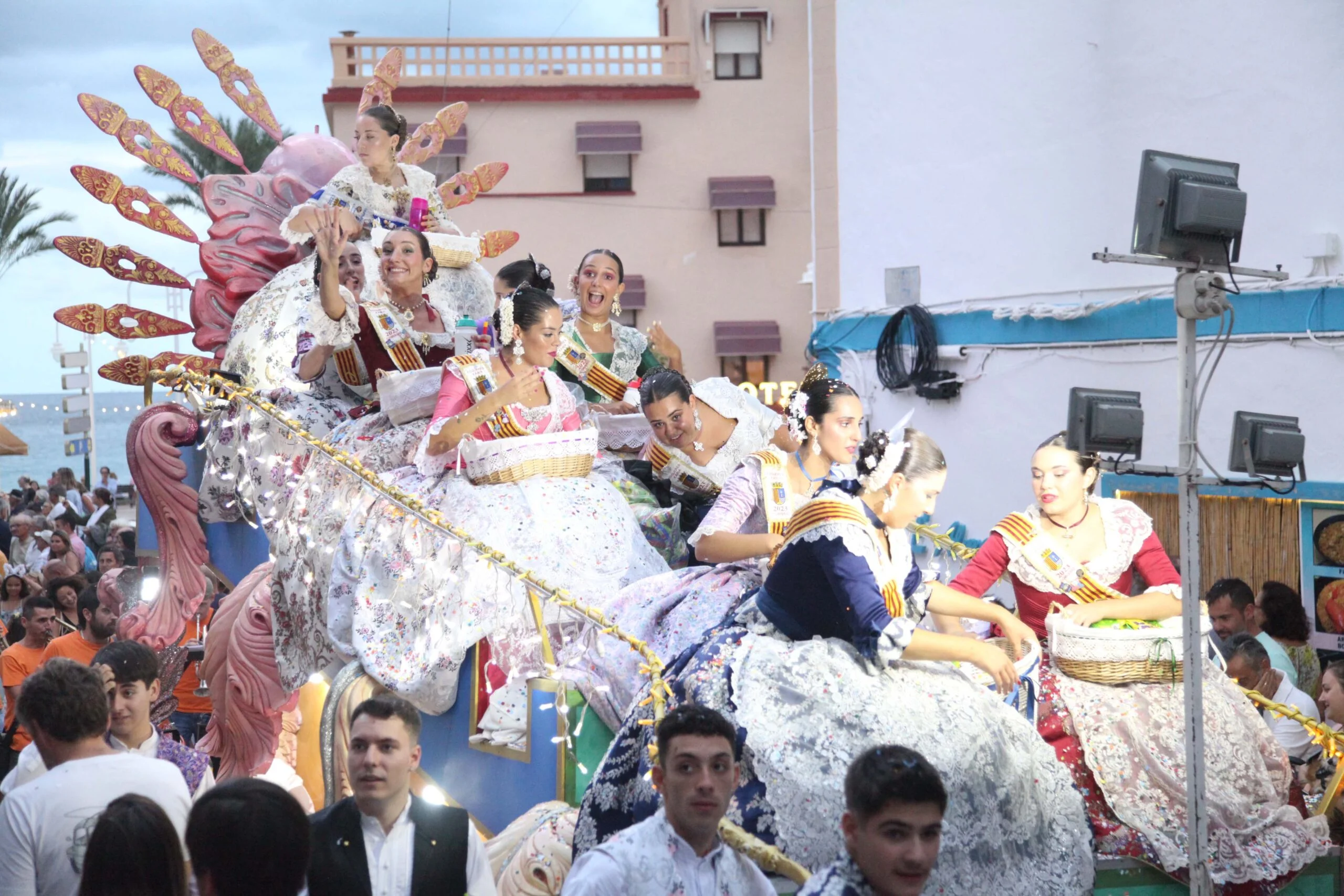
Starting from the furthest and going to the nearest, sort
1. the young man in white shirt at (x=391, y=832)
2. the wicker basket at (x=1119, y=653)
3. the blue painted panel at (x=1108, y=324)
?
the blue painted panel at (x=1108, y=324)
the wicker basket at (x=1119, y=653)
the young man in white shirt at (x=391, y=832)

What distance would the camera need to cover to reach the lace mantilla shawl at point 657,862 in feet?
9.80

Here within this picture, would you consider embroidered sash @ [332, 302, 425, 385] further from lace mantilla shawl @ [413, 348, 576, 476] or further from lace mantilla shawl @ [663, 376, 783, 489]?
lace mantilla shawl @ [663, 376, 783, 489]

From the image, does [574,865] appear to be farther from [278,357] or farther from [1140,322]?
[1140,322]

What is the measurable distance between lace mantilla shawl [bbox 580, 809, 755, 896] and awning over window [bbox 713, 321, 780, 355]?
2205 centimetres

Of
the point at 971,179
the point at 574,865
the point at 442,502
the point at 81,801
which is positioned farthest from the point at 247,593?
the point at 971,179

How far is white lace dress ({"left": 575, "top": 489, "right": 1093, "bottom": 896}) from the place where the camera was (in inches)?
148

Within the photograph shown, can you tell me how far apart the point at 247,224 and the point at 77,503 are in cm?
1346

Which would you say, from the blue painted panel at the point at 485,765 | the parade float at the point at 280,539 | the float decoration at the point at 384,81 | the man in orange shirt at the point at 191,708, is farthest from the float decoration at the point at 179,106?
the blue painted panel at the point at 485,765

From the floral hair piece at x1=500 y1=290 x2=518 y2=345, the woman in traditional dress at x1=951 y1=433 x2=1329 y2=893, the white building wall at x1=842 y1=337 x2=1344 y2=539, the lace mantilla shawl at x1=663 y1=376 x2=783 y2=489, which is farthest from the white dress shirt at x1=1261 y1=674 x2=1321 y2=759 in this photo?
the floral hair piece at x1=500 y1=290 x2=518 y2=345

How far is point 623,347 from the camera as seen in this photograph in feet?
22.6

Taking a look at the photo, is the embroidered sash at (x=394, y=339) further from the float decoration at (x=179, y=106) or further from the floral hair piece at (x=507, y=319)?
the float decoration at (x=179, y=106)

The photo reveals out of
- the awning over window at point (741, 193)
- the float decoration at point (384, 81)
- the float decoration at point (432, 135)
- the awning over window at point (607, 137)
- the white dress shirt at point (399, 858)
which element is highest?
the awning over window at point (607, 137)

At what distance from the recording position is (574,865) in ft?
10.1

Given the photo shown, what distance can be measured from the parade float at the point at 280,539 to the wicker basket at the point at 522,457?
0.27 metres
